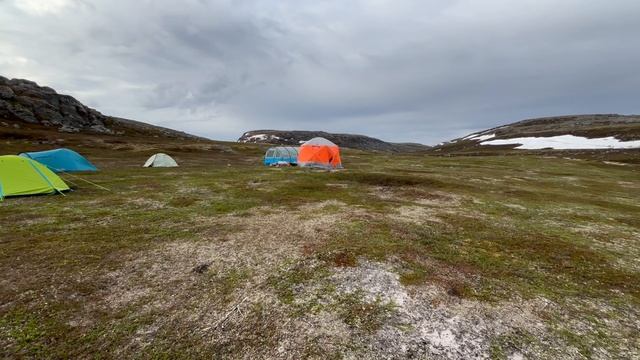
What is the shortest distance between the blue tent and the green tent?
16.2 meters

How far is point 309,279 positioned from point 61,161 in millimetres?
41958

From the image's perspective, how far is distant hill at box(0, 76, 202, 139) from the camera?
366 feet

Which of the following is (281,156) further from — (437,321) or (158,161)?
(437,321)

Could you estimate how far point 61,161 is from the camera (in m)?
40.8

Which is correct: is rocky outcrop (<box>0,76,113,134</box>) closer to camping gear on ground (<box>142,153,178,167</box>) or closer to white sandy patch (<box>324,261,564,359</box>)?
camping gear on ground (<box>142,153,178,167</box>)

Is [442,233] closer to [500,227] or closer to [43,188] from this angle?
[500,227]

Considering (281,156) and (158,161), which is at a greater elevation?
(158,161)

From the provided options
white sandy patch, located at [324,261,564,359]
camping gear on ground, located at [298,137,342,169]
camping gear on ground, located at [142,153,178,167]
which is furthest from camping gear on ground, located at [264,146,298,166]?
white sandy patch, located at [324,261,564,359]

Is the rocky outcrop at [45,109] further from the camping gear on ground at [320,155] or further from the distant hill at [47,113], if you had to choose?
the camping gear on ground at [320,155]

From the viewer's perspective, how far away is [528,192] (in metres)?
33.7

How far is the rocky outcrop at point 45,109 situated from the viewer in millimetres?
113381

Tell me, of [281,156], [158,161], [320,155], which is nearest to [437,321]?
[320,155]

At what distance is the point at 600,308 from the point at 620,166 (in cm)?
7411

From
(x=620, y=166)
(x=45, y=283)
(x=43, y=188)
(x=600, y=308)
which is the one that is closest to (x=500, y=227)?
(x=600, y=308)
